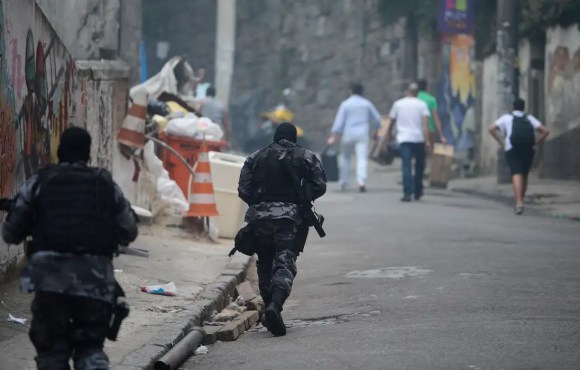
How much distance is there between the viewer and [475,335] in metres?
9.26

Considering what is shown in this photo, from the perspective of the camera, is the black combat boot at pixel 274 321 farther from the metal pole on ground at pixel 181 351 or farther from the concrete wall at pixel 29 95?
the concrete wall at pixel 29 95

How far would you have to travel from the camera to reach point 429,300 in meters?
11.2

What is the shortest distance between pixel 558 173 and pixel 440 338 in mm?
17563

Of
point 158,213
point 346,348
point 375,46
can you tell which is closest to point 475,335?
point 346,348

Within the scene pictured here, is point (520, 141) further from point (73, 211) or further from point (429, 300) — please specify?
point (73, 211)

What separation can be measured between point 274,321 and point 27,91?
3093 mm

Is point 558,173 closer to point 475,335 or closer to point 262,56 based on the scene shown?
point 475,335

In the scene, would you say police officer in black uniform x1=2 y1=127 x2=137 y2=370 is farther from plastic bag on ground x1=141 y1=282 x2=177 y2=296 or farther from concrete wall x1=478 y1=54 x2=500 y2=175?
Answer: concrete wall x1=478 y1=54 x2=500 y2=175

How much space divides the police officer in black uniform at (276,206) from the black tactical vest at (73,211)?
3.41 meters

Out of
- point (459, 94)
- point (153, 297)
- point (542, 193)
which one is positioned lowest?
point (153, 297)

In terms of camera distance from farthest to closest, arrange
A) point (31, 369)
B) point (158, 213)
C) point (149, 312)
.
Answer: point (158, 213) → point (149, 312) → point (31, 369)

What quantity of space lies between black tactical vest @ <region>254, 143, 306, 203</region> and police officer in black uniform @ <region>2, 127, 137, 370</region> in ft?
11.6

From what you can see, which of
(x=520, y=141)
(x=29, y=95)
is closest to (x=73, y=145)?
(x=29, y=95)

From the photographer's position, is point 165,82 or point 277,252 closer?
point 277,252
